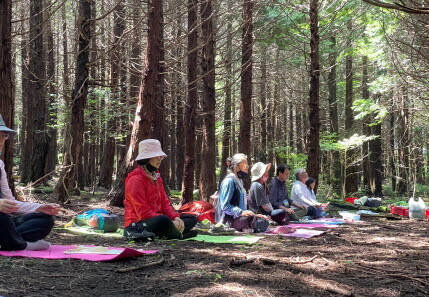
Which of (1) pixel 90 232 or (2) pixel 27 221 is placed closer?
(2) pixel 27 221

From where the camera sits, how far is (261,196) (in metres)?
A: 8.20

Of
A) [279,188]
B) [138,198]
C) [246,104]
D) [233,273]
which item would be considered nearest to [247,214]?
[138,198]

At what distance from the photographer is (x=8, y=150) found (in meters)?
6.96

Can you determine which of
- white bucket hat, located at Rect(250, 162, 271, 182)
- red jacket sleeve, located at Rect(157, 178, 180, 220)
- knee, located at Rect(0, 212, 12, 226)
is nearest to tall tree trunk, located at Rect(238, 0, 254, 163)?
white bucket hat, located at Rect(250, 162, 271, 182)

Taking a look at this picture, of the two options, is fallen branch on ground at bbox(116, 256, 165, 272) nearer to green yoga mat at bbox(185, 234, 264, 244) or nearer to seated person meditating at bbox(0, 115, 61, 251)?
seated person meditating at bbox(0, 115, 61, 251)

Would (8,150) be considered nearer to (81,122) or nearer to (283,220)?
(81,122)

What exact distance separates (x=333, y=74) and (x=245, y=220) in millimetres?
13823

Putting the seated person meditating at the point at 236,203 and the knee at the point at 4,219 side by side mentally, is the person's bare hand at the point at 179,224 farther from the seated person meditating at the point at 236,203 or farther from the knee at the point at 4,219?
the knee at the point at 4,219

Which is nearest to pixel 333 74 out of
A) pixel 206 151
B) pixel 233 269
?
pixel 206 151

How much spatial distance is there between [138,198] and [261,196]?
3023 mm

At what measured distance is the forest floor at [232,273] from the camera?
3.30m

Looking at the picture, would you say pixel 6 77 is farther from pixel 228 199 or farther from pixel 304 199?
pixel 304 199

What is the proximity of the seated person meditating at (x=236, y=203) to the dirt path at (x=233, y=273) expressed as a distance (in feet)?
4.85

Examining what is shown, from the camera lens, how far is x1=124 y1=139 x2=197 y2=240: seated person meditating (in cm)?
573
